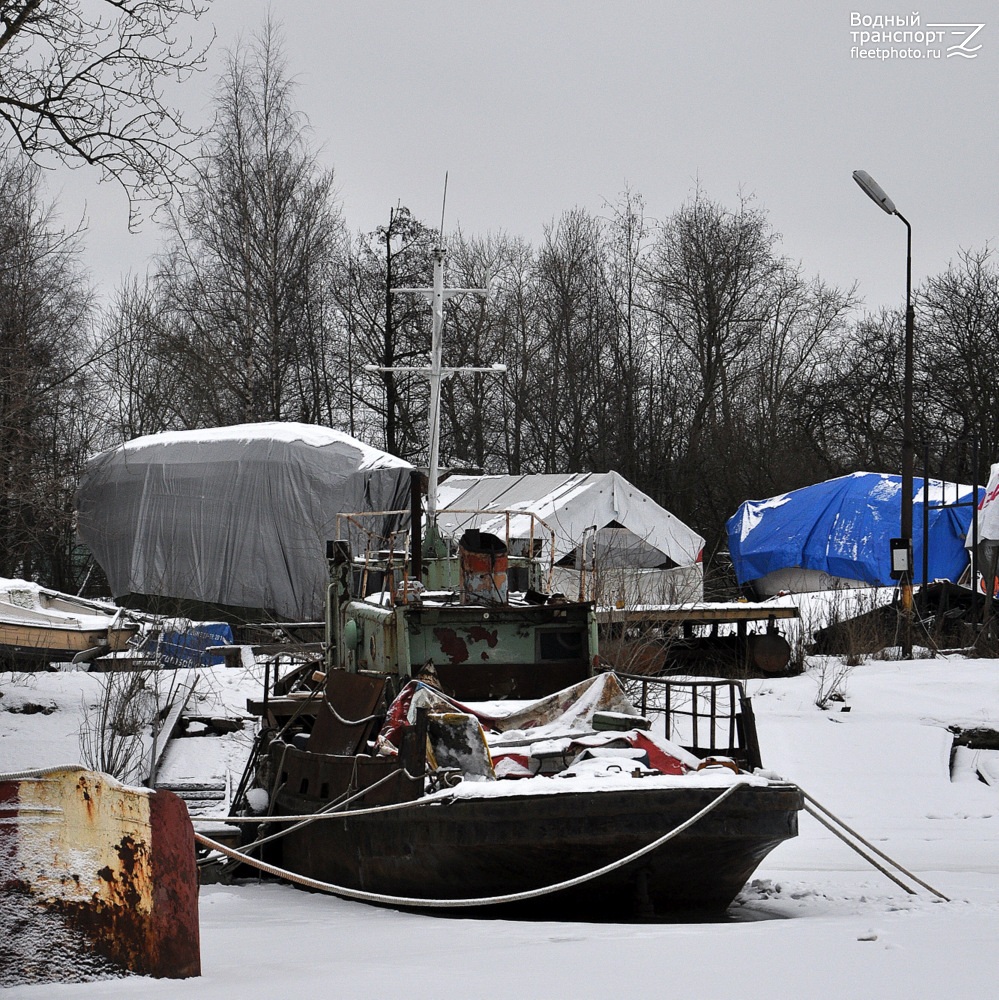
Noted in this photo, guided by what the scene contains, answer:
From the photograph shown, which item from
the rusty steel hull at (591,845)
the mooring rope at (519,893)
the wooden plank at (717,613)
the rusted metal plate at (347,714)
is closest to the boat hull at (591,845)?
the rusty steel hull at (591,845)

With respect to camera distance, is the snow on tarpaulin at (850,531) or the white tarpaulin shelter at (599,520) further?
the white tarpaulin shelter at (599,520)

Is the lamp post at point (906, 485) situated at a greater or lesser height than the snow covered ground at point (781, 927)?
greater

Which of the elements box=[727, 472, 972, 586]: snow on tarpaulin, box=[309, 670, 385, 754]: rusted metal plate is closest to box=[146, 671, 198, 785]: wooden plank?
box=[309, 670, 385, 754]: rusted metal plate

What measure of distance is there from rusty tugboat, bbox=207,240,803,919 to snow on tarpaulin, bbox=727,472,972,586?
17.1 metres

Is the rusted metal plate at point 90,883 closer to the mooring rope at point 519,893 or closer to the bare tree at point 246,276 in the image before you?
the mooring rope at point 519,893

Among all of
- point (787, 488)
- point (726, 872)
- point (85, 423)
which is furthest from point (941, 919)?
point (787, 488)

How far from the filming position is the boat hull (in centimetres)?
809

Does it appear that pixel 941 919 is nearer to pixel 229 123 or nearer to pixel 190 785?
pixel 190 785

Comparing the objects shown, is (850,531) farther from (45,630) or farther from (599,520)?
(45,630)

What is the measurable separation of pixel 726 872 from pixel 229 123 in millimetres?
31653

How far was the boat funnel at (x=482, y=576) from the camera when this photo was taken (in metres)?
11.2

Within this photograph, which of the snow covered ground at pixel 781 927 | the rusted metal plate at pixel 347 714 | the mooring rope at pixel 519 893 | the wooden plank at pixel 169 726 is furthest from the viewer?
the wooden plank at pixel 169 726

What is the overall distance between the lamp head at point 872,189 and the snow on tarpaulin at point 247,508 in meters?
11.6

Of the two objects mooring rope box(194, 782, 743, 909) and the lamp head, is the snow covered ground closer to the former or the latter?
mooring rope box(194, 782, 743, 909)
